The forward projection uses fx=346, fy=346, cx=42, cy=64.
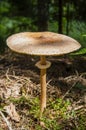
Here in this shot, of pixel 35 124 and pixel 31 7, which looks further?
pixel 31 7

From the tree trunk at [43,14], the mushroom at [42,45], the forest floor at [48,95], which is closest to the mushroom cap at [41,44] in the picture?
the mushroom at [42,45]

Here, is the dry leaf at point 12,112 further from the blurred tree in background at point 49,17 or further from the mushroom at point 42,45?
the blurred tree in background at point 49,17

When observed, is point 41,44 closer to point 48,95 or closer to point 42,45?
point 42,45

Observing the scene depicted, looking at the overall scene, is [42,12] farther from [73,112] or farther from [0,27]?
[0,27]

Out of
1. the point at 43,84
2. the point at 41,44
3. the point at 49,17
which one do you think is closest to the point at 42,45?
the point at 41,44

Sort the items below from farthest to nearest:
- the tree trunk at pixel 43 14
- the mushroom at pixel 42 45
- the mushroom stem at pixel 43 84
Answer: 1. the tree trunk at pixel 43 14
2. the mushroom stem at pixel 43 84
3. the mushroom at pixel 42 45

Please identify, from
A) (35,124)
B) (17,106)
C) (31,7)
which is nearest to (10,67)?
(17,106)
